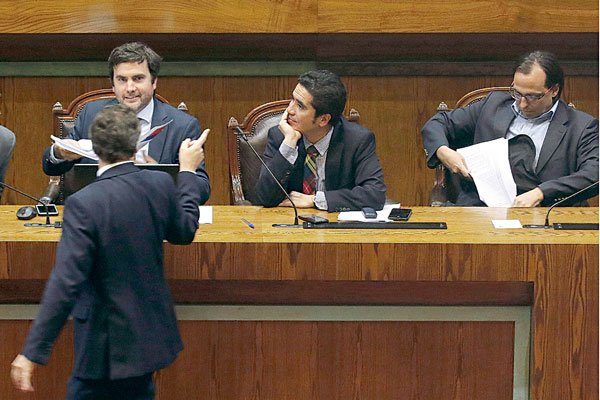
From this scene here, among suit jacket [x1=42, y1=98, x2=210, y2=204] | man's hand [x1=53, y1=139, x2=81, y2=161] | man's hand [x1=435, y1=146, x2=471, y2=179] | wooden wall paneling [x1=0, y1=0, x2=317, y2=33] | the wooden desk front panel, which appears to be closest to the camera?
the wooden desk front panel

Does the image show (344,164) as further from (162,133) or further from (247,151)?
(162,133)

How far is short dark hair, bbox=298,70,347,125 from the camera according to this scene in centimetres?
358

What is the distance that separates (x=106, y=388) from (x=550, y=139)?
2050 millimetres

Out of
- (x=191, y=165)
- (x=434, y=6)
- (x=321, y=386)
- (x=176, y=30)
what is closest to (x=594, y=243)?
(x=321, y=386)

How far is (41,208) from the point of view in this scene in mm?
3250

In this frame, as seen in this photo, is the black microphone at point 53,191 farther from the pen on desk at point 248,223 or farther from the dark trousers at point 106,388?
the dark trousers at point 106,388

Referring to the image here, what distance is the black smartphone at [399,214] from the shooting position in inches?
125

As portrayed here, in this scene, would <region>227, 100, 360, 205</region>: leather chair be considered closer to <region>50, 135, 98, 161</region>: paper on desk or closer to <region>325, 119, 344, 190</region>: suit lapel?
<region>325, 119, 344, 190</region>: suit lapel

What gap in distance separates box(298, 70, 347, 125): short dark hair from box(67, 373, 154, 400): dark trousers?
146 cm

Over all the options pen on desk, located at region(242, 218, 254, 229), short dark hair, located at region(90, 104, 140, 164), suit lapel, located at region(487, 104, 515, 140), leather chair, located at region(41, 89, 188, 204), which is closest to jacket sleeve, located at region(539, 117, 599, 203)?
suit lapel, located at region(487, 104, 515, 140)

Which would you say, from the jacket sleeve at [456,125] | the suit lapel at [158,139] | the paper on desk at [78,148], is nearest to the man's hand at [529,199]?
the jacket sleeve at [456,125]

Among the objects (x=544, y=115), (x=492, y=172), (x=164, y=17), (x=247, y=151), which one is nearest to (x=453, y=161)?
(x=492, y=172)

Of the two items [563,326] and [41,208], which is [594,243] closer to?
[563,326]

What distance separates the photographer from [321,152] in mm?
3684
